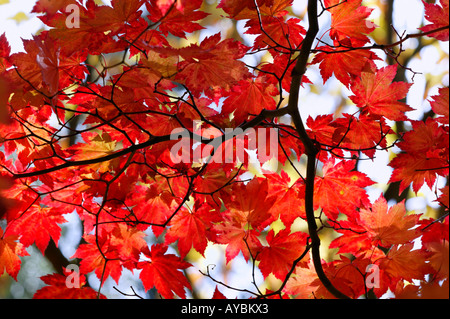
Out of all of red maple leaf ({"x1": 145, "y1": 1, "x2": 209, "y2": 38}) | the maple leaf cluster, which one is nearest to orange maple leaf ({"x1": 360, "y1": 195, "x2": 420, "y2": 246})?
the maple leaf cluster

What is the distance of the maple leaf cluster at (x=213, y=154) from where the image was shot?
3.32 feet

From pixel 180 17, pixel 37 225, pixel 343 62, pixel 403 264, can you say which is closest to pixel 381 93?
pixel 343 62

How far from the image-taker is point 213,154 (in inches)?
40.8

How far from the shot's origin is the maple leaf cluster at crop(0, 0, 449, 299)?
101 cm

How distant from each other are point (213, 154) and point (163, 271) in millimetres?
399

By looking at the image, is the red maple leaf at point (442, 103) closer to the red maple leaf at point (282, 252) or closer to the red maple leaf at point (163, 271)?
the red maple leaf at point (282, 252)

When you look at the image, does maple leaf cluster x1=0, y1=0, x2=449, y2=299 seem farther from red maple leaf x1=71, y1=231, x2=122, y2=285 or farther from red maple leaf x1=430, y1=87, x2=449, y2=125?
red maple leaf x1=430, y1=87, x2=449, y2=125

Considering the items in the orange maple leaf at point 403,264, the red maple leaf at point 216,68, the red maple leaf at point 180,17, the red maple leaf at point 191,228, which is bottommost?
the orange maple leaf at point 403,264

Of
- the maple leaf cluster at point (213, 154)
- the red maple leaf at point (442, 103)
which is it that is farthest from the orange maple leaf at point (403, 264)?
the red maple leaf at point (442, 103)

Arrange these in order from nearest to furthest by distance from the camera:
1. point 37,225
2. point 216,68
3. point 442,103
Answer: point 442,103 < point 216,68 < point 37,225

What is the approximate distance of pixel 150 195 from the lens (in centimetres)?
118

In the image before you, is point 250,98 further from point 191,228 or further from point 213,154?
point 191,228

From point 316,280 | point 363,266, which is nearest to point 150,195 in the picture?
point 316,280
